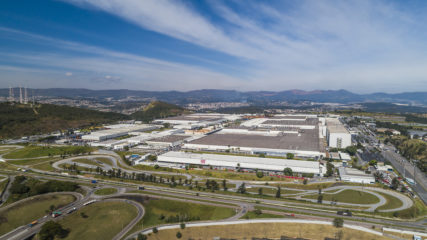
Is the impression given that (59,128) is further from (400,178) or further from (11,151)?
(400,178)

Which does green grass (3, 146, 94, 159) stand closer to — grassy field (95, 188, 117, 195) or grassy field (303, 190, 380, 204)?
grassy field (95, 188, 117, 195)

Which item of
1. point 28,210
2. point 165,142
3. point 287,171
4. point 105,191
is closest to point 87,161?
point 105,191

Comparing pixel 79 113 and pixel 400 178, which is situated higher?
pixel 79 113

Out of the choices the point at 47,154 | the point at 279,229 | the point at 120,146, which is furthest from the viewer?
the point at 120,146

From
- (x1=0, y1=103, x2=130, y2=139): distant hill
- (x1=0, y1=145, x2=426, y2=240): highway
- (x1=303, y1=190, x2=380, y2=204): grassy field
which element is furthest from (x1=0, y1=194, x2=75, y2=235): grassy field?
(x1=0, y1=103, x2=130, y2=139): distant hill

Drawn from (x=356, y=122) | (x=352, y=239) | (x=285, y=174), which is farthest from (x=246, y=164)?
(x=356, y=122)

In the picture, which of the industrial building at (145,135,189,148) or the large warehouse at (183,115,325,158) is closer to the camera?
the large warehouse at (183,115,325,158)

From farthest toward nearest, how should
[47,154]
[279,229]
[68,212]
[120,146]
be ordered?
[120,146]
[47,154]
[68,212]
[279,229]
